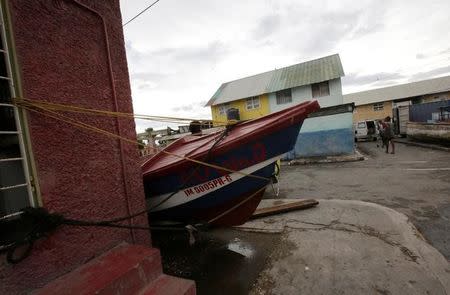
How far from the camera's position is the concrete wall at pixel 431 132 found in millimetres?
13262

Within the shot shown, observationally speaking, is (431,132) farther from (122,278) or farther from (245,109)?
(122,278)

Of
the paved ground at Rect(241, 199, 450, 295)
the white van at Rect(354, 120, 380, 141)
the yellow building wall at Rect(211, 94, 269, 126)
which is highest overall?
the yellow building wall at Rect(211, 94, 269, 126)

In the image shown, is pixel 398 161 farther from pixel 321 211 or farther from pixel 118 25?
pixel 118 25

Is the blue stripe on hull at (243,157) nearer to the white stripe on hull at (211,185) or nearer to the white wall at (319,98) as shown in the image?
the white stripe on hull at (211,185)

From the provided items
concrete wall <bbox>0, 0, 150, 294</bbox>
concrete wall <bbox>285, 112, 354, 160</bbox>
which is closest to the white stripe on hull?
concrete wall <bbox>0, 0, 150, 294</bbox>

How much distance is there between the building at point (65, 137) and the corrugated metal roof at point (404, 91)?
38167 mm

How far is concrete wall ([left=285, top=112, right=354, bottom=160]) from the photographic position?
14.4 m

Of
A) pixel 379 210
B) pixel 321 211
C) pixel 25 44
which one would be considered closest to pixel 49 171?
pixel 25 44

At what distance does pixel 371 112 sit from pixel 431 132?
21.8 m

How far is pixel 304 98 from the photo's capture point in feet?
68.1

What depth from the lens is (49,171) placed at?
233 centimetres

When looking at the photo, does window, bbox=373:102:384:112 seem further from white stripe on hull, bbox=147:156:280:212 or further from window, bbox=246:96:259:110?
white stripe on hull, bbox=147:156:280:212

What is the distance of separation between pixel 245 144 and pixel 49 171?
2190mm

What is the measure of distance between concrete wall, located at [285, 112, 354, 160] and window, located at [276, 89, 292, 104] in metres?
7.11
